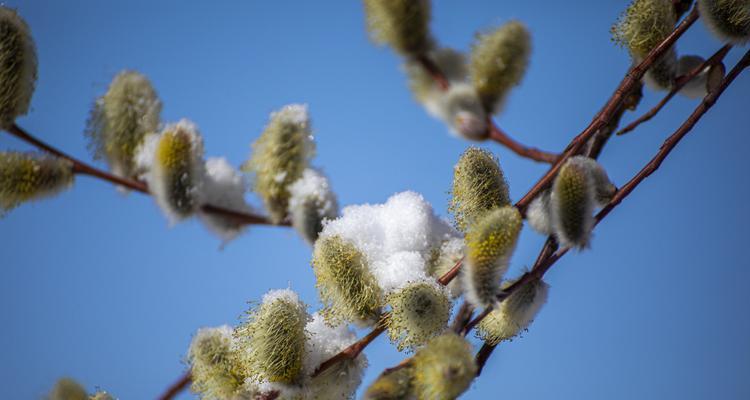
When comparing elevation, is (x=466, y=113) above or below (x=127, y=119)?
below

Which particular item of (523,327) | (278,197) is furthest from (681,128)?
(278,197)

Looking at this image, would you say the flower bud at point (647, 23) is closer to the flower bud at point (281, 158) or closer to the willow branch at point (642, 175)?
the willow branch at point (642, 175)

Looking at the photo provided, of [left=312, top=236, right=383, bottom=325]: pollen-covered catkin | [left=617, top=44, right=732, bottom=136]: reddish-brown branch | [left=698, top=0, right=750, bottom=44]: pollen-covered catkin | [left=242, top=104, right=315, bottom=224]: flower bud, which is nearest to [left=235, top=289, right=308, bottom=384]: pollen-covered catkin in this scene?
[left=312, top=236, right=383, bottom=325]: pollen-covered catkin

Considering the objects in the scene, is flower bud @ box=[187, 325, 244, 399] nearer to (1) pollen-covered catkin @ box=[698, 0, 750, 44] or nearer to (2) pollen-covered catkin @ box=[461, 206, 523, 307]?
(2) pollen-covered catkin @ box=[461, 206, 523, 307]

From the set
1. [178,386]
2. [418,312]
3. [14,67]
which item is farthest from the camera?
[178,386]

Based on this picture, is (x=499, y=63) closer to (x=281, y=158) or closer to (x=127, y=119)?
(x=281, y=158)

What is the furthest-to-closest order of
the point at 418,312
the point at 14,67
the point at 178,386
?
the point at 178,386, the point at 418,312, the point at 14,67

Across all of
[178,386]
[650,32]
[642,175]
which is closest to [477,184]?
[642,175]

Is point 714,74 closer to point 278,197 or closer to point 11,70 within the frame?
point 278,197
